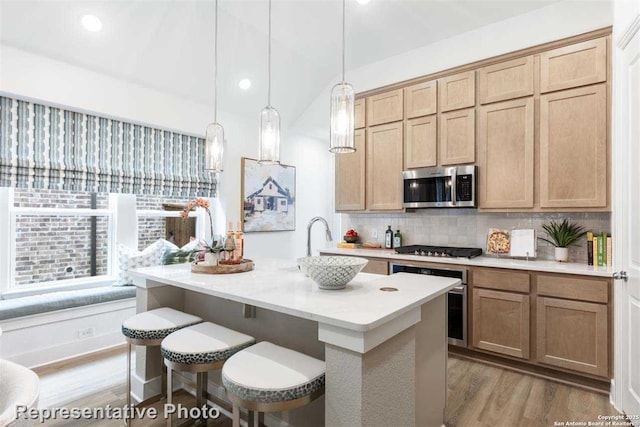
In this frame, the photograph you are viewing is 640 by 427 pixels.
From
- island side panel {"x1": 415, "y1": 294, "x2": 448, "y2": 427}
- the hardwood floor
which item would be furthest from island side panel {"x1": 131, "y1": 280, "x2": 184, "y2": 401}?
island side panel {"x1": 415, "y1": 294, "x2": 448, "y2": 427}

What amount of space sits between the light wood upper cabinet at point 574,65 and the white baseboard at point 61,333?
4371mm

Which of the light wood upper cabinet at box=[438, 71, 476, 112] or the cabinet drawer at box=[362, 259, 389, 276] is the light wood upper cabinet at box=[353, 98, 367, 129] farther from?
the cabinet drawer at box=[362, 259, 389, 276]

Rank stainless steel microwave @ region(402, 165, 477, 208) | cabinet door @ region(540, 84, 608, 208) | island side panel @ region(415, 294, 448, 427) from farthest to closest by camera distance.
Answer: stainless steel microwave @ region(402, 165, 477, 208) → cabinet door @ region(540, 84, 608, 208) → island side panel @ region(415, 294, 448, 427)

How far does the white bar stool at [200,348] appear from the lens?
5.22 feet

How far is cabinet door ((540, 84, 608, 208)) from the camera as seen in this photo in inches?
104

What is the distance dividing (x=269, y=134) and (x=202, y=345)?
1319mm

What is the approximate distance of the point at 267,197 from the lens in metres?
4.81

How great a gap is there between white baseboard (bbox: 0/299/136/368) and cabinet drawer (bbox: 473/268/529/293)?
331 centimetres

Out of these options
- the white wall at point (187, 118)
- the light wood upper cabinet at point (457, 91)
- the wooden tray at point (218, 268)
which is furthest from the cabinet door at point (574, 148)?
the white wall at point (187, 118)

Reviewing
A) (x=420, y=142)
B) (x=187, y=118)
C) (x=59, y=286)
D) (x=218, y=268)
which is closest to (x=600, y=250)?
(x=420, y=142)

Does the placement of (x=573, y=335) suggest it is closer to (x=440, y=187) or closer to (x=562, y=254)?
(x=562, y=254)

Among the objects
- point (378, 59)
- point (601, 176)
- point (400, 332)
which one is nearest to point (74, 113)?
point (378, 59)

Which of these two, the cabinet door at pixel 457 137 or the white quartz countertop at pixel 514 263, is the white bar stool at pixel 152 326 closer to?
the white quartz countertop at pixel 514 263

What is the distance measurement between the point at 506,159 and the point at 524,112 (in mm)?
424
